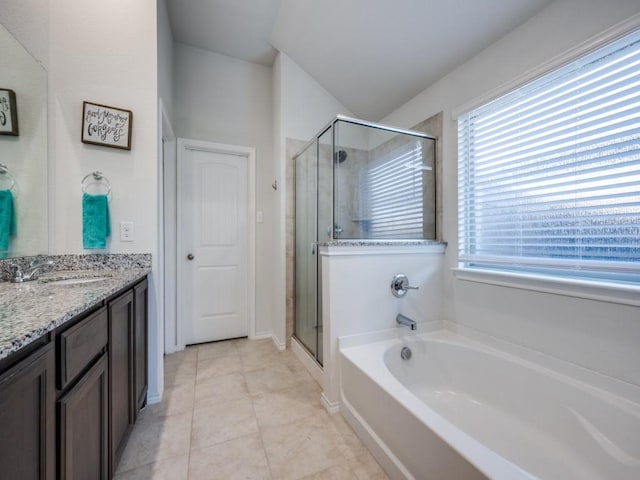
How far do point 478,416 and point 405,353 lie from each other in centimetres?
48

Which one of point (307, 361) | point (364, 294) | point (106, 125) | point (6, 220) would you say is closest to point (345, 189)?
point (364, 294)

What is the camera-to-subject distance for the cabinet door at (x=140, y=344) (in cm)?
144

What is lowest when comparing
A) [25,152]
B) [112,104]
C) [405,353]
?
[405,353]

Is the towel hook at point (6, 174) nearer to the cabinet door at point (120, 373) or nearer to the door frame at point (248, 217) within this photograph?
the cabinet door at point (120, 373)

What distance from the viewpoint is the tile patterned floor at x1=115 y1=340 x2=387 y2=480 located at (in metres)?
1.25

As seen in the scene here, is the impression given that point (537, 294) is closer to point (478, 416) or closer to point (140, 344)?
point (478, 416)

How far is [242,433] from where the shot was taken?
148 centimetres

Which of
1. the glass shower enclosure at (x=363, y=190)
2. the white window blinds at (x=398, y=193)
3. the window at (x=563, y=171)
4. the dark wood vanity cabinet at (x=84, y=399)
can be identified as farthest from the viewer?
the white window blinds at (x=398, y=193)

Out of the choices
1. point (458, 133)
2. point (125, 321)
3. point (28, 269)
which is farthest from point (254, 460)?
point (458, 133)

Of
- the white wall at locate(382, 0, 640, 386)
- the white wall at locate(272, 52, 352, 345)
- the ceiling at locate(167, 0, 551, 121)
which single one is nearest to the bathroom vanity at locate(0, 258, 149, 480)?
the white wall at locate(272, 52, 352, 345)

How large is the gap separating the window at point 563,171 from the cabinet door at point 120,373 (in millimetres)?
2085

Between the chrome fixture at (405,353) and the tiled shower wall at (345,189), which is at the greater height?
the tiled shower wall at (345,189)

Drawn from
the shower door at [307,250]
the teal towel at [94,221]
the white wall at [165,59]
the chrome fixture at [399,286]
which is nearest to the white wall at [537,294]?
the chrome fixture at [399,286]

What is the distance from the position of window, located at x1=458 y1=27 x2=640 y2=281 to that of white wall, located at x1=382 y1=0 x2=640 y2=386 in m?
0.13
